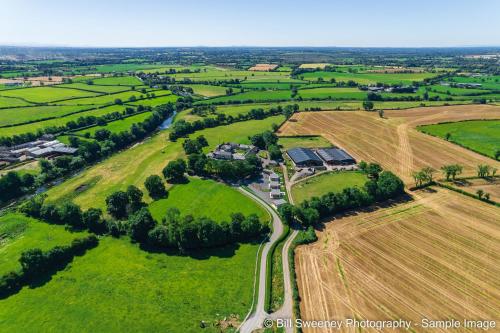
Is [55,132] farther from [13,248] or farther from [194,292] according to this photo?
[194,292]

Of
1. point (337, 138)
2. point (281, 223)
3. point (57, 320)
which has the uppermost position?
point (337, 138)

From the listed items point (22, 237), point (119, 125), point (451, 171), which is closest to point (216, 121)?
point (119, 125)

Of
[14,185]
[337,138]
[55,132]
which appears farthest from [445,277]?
[55,132]

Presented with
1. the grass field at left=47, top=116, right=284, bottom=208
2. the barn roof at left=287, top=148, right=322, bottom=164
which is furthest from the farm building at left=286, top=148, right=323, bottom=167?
the grass field at left=47, top=116, right=284, bottom=208

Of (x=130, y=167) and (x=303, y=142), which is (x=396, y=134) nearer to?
(x=303, y=142)

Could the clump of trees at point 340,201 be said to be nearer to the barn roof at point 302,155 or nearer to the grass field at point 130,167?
the barn roof at point 302,155
